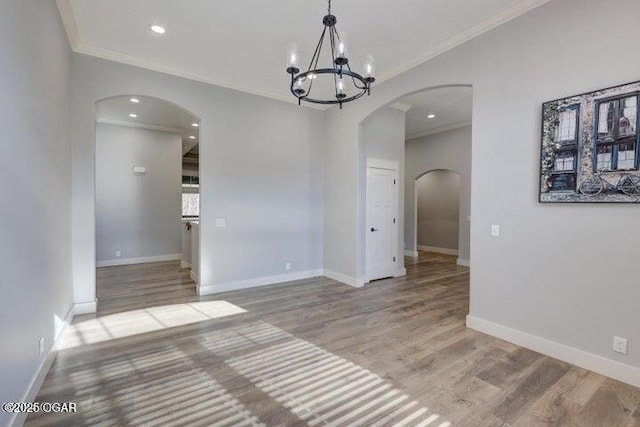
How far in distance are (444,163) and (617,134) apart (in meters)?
5.44

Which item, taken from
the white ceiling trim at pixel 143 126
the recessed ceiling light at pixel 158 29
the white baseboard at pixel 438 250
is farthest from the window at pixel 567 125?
the white ceiling trim at pixel 143 126

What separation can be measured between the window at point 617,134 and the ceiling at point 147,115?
5131 millimetres

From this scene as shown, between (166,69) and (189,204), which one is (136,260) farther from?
(189,204)

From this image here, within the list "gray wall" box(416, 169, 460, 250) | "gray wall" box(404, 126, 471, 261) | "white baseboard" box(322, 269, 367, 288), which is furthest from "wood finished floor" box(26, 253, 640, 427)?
"gray wall" box(416, 169, 460, 250)

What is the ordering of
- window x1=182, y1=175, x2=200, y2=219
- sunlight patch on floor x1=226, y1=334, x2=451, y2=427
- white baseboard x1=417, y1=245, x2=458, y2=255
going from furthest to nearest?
window x1=182, y1=175, x2=200, y2=219
white baseboard x1=417, y1=245, x2=458, y2=255
sunlight patch on floor x1=226, y1=334, x2=451, y2=427

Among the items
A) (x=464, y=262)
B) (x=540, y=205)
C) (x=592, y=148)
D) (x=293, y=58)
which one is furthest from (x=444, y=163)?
(x=293, y=58)

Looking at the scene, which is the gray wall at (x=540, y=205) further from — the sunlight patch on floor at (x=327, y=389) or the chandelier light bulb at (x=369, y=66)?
the sunlight patch on floor at (x=327, y=389)

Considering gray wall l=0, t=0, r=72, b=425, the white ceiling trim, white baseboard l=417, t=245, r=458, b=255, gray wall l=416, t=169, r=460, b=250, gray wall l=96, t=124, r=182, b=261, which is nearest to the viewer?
gray wall l=0, t=0, r=72, b=425

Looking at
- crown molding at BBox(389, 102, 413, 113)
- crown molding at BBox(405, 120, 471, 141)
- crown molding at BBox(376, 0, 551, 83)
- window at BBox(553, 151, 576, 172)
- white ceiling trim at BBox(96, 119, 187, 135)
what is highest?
crown molding at BBox(405, 120, 471, 141)

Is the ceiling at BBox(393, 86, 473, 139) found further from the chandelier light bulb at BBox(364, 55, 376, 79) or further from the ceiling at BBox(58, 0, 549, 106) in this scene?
the chandelier light bulb at BBox(364, 55, 376, 79)

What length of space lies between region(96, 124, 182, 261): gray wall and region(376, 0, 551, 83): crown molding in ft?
19.2

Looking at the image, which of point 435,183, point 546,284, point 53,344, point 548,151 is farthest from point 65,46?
point 435,183

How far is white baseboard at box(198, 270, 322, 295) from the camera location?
4.66 metres

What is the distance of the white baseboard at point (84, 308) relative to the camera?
3.72m
